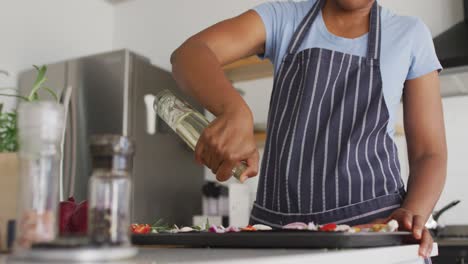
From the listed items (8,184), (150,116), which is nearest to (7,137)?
(8,184)

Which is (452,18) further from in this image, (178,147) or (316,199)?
(316,199)

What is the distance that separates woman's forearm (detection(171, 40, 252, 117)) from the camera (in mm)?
708

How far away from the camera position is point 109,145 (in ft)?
1.27

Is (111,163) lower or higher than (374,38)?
lower

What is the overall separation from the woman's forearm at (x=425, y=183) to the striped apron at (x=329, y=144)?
1.3 inches

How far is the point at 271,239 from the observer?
0.60m

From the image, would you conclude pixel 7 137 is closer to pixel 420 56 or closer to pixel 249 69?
pixel 420 56

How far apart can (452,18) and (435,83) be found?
1.74m

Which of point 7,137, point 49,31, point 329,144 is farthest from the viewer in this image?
point 49,31

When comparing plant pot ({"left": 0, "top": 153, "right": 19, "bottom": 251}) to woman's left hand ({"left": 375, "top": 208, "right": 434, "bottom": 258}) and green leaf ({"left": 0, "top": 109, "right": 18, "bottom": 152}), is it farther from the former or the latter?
woman's left hand ({"left": 375, "top": 208, "right": 434, "bottom": 258})

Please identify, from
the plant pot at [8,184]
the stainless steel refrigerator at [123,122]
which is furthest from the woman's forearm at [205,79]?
the stainless steel refrigerator at [123,122]

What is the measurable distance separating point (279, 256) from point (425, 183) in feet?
1.99

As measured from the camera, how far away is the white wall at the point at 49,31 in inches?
117

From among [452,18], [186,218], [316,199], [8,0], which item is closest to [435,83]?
[316,199]
